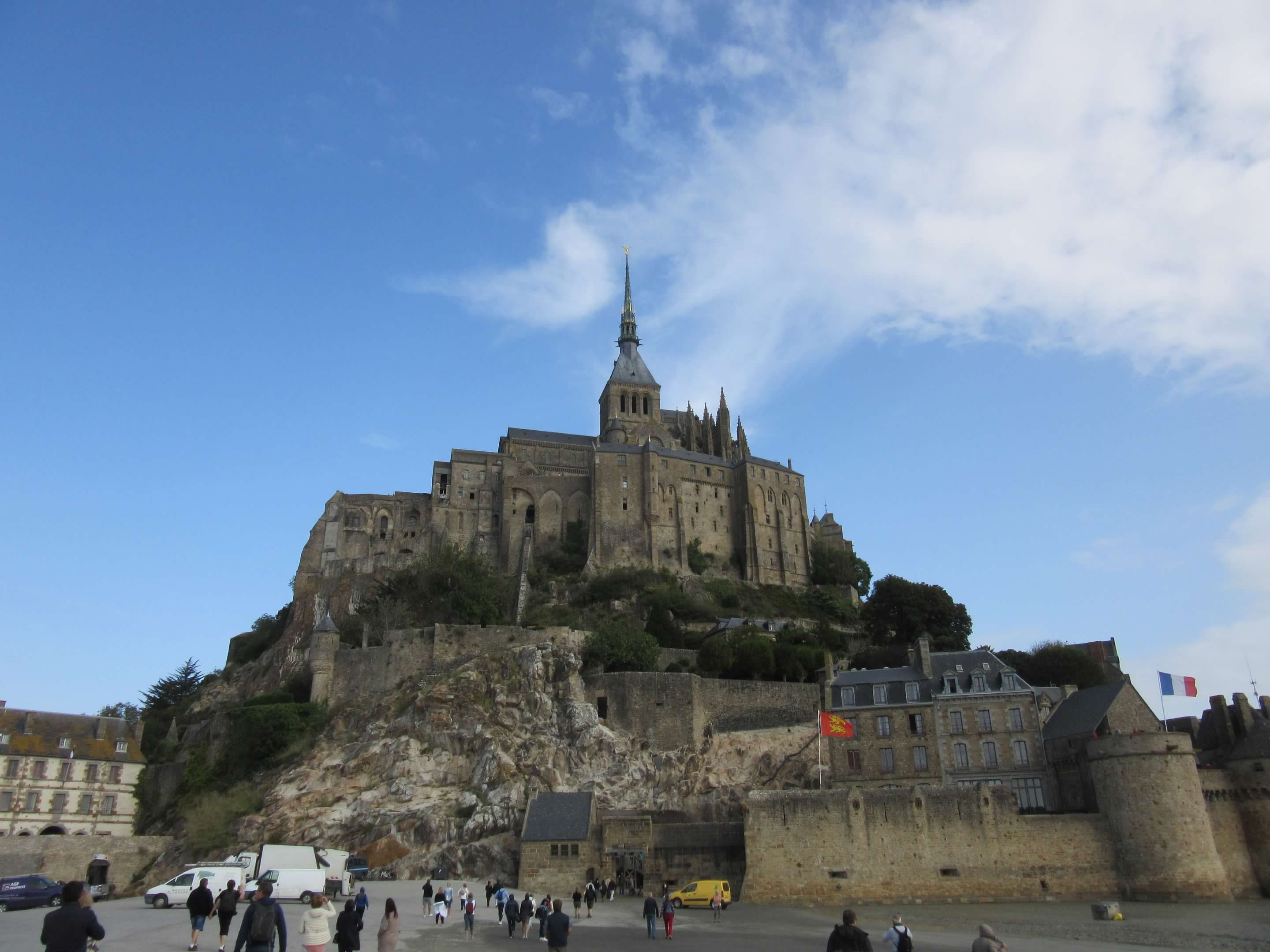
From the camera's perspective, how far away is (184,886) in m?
27.3

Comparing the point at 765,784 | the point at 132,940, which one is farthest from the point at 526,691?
the point at 132,940

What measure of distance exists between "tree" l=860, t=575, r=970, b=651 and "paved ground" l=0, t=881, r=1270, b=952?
26.1m

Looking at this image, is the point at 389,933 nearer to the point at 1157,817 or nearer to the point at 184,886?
the point at 184,886

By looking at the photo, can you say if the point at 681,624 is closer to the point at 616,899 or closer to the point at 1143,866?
the point at 616,899

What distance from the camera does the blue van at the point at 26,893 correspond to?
84.3 ft

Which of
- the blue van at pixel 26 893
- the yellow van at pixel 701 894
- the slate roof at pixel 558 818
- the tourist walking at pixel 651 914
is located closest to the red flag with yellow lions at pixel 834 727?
the yellow van at pixel 701 894

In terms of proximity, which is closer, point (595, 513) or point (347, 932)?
point (347, 932)

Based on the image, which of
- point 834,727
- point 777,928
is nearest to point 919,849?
point 834,727

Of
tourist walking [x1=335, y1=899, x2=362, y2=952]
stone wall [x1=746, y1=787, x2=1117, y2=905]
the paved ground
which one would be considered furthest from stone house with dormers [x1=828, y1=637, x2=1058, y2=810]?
tourist walking [x1=335, y1=899, x2=362, y2=952]

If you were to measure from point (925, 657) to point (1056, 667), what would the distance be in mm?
11484

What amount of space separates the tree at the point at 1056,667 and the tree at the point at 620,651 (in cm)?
1799

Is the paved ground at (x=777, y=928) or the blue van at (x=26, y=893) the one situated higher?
the blue van at (x=26, y=893)

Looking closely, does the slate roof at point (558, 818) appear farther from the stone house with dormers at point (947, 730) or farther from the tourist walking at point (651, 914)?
the stone house with dormers at point (947, 730)

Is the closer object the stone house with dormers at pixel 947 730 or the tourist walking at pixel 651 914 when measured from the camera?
the tourist walking at pixel 651 914
